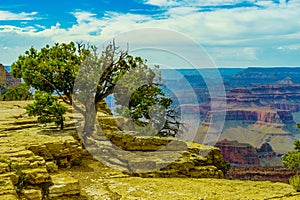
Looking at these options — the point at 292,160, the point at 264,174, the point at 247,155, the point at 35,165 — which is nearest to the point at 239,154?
the point at 247,155

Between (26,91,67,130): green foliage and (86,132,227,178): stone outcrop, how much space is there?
2720mm

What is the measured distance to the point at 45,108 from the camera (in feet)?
73.8

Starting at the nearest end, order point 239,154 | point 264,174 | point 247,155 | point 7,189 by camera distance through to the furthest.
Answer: point 7,189 → point 264,174 → point 239,154 → point 247,155

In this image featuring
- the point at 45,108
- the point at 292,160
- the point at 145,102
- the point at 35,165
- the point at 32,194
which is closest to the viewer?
the point at 32,194

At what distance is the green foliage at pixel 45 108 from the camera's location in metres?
22.3

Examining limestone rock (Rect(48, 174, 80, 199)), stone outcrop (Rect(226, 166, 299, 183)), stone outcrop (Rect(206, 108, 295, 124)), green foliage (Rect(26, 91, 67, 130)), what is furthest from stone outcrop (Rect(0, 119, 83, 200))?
stone outcrop (Rect(206, 108, 295, 124))

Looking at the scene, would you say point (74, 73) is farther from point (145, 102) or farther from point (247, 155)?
point (247, 155)

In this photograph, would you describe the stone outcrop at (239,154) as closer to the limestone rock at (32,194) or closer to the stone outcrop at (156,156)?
the stone outcrop at (156,156)

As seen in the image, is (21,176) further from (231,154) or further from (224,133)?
A: (224,133)

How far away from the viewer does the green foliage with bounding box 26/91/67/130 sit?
22.3m

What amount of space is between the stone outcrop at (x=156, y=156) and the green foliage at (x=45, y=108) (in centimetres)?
272

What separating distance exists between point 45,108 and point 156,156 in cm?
720

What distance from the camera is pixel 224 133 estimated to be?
593 ft

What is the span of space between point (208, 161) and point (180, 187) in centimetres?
492
